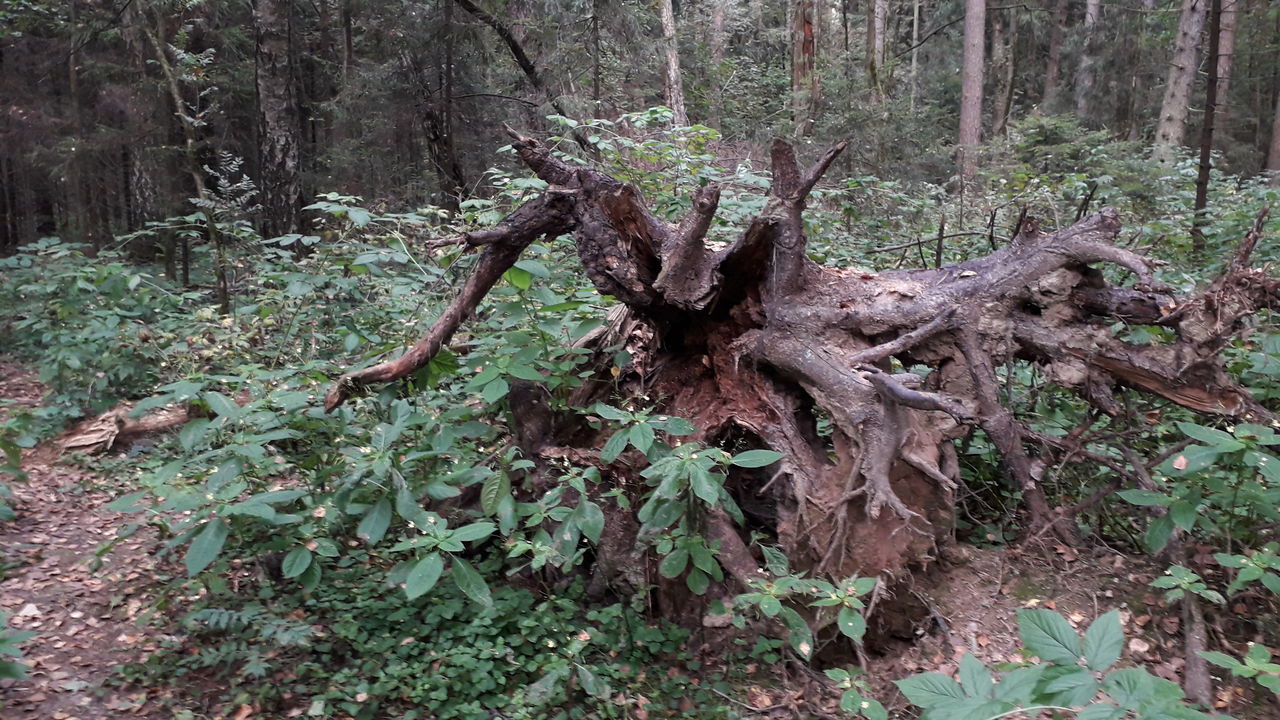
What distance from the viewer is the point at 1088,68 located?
22.8 metres

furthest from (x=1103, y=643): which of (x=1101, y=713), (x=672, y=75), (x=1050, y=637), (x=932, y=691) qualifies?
(x=672, y=75)

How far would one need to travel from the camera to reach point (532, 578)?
4.12m

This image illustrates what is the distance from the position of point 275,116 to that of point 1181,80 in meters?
17.2

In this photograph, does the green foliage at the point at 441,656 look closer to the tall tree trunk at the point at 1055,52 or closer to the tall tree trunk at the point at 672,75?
the tall tree trunk at the point at 672,75

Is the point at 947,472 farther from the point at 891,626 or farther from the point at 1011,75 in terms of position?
the point at 1011,75

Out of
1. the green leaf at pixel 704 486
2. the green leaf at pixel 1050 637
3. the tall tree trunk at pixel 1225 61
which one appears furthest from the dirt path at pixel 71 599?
the tall tree trunk at pixel 1225 61

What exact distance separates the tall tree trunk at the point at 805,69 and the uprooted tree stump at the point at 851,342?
10.2m

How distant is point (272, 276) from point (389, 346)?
903 millimetres

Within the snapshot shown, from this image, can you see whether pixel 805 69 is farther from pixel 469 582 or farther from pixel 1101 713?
pixel 1101 713

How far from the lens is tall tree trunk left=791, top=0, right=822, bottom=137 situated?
548 inches

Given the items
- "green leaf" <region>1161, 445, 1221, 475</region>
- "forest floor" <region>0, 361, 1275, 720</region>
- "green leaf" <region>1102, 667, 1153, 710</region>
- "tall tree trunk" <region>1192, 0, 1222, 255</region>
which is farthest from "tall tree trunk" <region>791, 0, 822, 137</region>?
"green leaf" <region>1102, 667, 1153, 710</region>

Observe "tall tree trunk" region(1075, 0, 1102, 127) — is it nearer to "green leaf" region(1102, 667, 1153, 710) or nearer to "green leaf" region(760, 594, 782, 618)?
"green leaf" region(760, 594, 782, 618)

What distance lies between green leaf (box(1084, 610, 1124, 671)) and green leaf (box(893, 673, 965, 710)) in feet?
1.02

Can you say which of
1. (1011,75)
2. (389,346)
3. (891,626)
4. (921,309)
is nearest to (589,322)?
(389,346)
